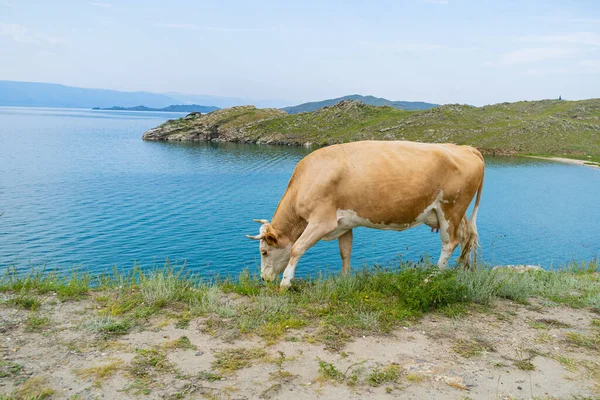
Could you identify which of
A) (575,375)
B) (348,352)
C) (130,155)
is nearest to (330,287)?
(348,352)

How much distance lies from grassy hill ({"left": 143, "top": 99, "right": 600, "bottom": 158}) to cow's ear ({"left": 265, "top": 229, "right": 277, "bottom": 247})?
287 ft

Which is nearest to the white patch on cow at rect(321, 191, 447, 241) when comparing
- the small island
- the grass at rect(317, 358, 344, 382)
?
the grass at rect(317, 358, 344, 382)

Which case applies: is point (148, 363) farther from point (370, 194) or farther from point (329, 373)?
point (370, 194)

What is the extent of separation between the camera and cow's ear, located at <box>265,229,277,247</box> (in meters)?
9.16

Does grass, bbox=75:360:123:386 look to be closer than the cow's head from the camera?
Yes

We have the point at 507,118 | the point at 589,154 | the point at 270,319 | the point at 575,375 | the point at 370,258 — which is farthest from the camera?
the point at 507,118

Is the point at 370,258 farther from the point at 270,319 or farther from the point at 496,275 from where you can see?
the point at 270,319

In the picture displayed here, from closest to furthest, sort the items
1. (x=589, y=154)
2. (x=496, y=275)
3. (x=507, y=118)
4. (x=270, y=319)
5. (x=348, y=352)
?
(x=348, y=352) → (x=270, y=319) → (x=496, y=275) → (x=589, y=154) → (x=507, y=118)

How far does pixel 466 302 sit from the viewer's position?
8383mm

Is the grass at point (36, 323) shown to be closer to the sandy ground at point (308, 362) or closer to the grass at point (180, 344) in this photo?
the sandy ground at point (308, 362)

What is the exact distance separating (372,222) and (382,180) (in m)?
0.92

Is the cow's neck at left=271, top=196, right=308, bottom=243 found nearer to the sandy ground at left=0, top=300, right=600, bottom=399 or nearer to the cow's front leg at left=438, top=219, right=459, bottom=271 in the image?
the sandy ground at left=0, top=300, right=600, bottom=399

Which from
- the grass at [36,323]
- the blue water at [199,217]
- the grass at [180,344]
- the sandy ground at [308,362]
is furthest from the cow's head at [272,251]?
the blue water at [199,217]

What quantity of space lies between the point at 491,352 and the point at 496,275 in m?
3.20
